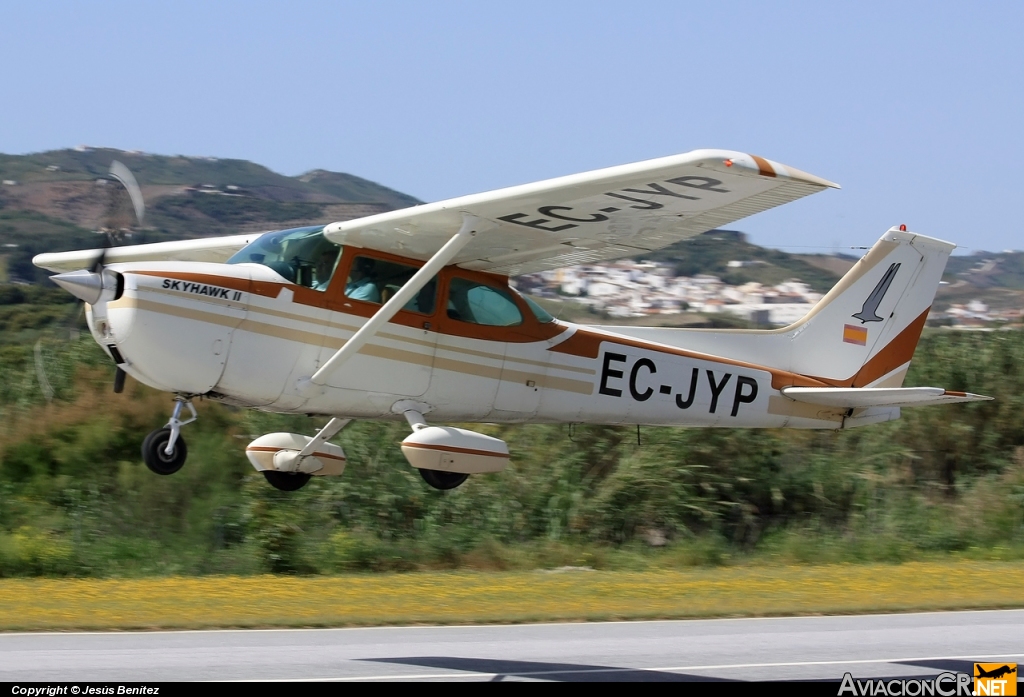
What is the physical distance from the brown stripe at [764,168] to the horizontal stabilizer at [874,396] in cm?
413

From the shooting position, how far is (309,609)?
1088 centimetres

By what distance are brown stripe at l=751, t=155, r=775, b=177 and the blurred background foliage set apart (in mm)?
9165

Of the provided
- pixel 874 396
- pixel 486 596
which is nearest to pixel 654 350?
pixel 874 396

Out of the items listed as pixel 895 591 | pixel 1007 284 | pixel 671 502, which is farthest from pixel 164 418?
pixel 1007 284

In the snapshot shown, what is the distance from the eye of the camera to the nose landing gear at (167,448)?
28.8ft

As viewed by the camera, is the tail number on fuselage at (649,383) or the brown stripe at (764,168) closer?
the brown stripe at (764,168)

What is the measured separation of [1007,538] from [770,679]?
11596 millimetres

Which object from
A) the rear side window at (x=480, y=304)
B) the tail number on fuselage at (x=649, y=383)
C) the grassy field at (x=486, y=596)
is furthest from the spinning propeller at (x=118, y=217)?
the tail number on fuselage at (x=649, y=383)

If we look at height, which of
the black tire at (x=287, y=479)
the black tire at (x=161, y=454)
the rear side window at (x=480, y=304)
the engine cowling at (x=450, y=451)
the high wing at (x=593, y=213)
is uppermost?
the high wing at (x=593, y=213)

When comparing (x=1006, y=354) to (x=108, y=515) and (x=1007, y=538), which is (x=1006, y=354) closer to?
(x=1007, y=538)

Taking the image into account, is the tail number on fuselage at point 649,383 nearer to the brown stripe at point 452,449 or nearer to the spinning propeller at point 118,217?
the brown stripe at point 452,449

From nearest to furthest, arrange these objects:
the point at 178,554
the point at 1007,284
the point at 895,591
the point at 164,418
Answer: the point at 895,591 → the point at 178,554 → the point at 164,418 → the point at 1007,284

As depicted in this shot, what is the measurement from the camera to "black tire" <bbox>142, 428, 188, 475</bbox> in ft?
28.8

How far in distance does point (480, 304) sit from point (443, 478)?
159 centimetres
